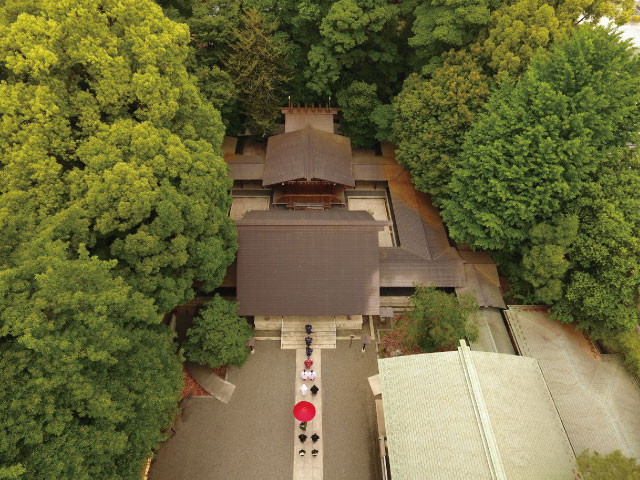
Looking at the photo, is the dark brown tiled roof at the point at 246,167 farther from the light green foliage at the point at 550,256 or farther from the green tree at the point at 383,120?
the light green foliage at the point at 550,256

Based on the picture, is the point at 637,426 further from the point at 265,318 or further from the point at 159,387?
the point at 159,387

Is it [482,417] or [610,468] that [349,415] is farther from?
[610,468]

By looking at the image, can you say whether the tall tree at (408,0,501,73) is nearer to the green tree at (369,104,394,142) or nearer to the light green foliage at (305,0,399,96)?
the light green foliage at (305,0,399,96)

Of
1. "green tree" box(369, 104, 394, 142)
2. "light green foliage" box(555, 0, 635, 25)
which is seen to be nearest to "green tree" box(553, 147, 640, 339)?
"light green foliage" box(555, 0, 635, 25)

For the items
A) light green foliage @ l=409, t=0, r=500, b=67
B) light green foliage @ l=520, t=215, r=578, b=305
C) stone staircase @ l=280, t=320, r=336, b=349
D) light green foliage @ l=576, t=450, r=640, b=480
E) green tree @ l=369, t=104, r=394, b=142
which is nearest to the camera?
light green foliage @ l=576, t=450, r=640, b=480

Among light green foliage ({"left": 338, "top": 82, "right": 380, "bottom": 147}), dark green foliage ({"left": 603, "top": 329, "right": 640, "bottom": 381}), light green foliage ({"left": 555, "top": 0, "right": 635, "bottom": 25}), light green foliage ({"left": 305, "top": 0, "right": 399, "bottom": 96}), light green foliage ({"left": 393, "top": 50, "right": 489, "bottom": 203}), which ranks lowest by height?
dark green foliage ({"left": 603, "top": 329, "right": 640, "bottom": 381})

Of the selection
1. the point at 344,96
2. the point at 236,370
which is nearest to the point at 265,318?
the point at 236,370

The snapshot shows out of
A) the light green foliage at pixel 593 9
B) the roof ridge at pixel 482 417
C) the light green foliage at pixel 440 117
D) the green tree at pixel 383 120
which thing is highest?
the green tree at pixel 383 120

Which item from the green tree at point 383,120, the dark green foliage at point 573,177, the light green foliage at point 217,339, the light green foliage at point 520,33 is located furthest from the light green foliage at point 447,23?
the light green foliage at point 217,339
